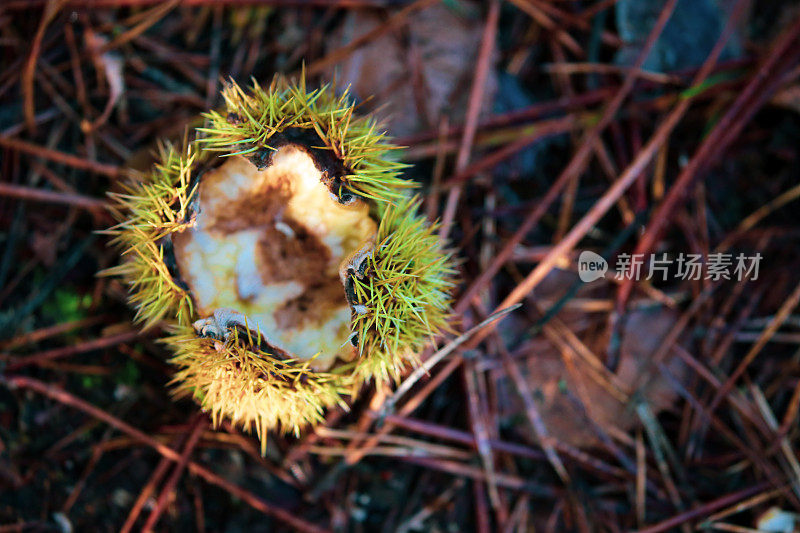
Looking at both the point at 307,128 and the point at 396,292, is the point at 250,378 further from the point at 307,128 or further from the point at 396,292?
the point at 307,128

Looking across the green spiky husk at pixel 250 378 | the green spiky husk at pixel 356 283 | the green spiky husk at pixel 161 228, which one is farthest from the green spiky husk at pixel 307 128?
the green spiky husk at pixel 250 378

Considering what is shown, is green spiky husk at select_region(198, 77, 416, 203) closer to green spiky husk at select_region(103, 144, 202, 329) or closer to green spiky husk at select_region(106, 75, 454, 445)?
green spiky husk at select_region(106, 75, 454, 445)

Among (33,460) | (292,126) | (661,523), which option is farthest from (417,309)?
(33,460)

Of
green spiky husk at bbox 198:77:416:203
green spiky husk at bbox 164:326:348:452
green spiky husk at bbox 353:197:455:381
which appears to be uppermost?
green spiky husk at bbox 198:77:416:203

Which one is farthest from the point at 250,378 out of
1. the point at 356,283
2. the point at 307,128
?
the point at 307,128

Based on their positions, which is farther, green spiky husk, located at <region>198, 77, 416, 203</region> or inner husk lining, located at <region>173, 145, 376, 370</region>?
inner husk lining, located at <region>173, 145, 376, 370</region>

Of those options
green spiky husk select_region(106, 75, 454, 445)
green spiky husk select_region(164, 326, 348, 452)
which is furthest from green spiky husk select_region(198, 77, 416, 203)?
green spiky husk select_region(164, 326, 348, 452)

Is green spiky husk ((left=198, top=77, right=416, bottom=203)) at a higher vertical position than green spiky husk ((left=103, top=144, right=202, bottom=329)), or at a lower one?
higher
